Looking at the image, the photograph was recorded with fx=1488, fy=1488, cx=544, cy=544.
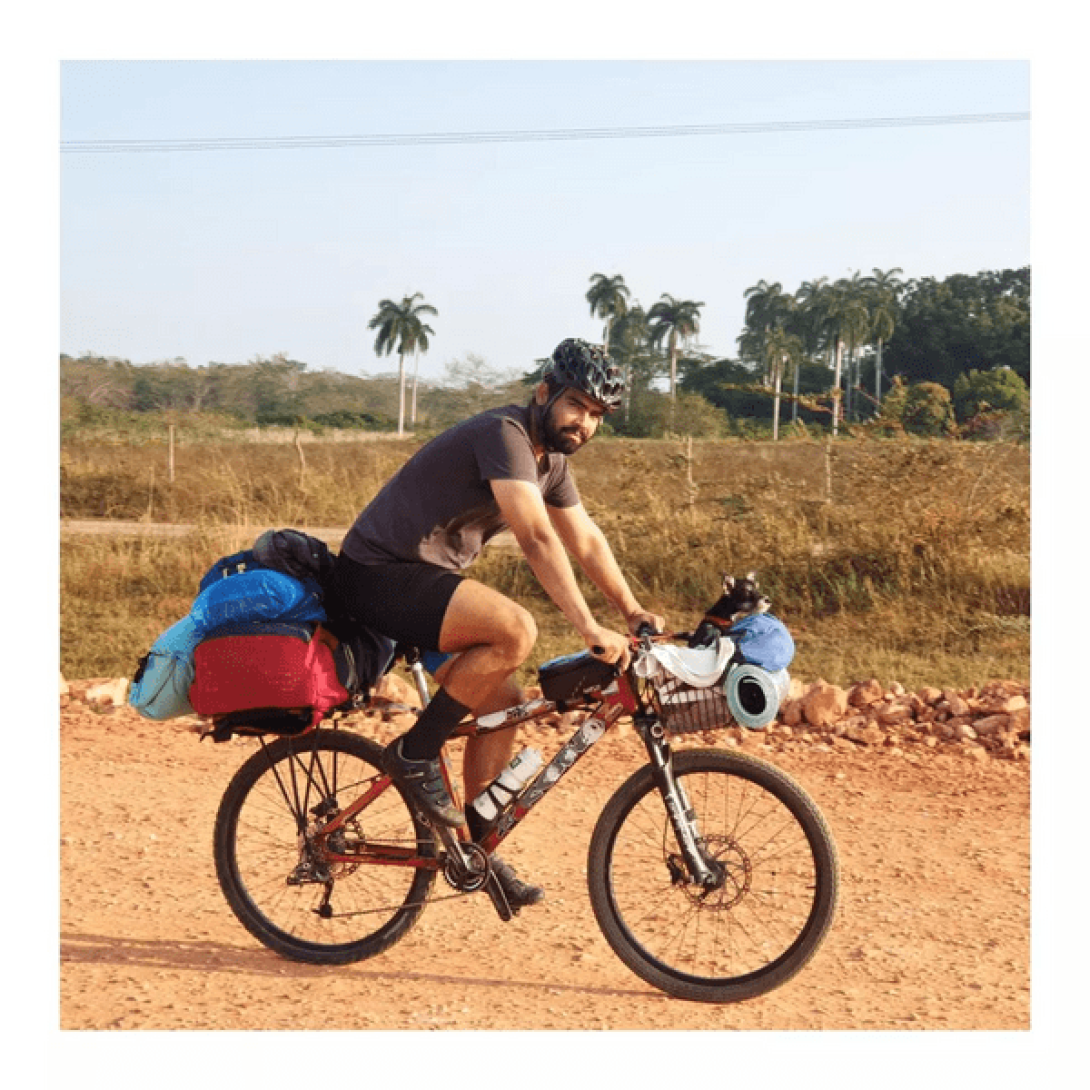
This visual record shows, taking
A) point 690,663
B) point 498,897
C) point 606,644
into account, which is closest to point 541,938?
point 498,897

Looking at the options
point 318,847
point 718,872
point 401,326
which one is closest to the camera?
point 718,872

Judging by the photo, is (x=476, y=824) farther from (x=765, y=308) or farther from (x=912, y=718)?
(x=765, y=308)

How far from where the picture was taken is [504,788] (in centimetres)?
480

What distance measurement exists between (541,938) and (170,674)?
5.36 ft

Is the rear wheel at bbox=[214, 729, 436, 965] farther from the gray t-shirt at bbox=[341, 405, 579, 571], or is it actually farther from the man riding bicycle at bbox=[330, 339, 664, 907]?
the gray t-shirt at bbox=[341, 405, 579, 571]

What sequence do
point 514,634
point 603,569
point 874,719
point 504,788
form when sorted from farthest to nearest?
point 874,719 → point 603,569 → point 504,788 → point 514,634

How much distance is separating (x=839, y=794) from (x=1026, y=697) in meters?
2.15

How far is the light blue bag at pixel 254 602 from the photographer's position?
4734mm

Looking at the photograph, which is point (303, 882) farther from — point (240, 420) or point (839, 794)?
point (240, 420)

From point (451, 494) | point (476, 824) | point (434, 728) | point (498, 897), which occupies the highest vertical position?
Answer: point (451, 494)

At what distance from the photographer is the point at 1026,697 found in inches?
360

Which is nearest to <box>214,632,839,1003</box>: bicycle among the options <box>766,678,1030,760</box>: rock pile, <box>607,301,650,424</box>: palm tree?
<box>766,678,1030,760</box>: rock pile

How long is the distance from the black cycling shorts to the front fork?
736 millimetres

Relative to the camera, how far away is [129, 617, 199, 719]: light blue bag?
189 inches
